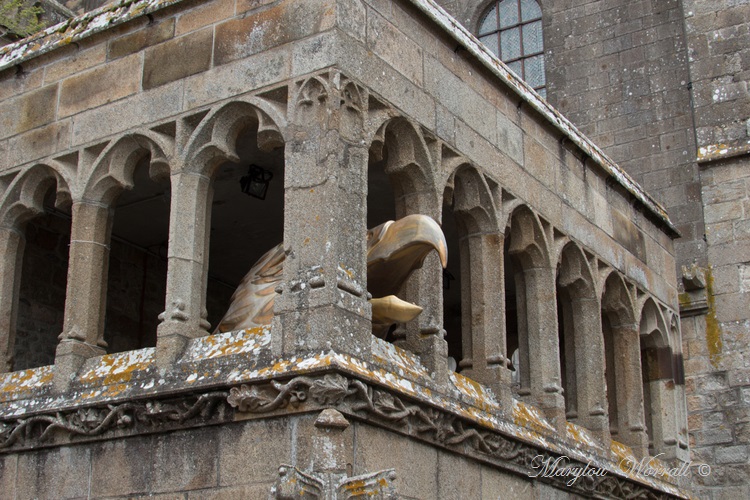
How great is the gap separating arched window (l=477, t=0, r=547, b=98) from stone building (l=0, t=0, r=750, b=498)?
13.2ft

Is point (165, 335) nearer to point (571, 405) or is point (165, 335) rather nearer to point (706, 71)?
point (571, 405)

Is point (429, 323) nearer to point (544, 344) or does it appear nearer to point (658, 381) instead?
point (544, 344)

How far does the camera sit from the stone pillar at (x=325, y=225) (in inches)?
247

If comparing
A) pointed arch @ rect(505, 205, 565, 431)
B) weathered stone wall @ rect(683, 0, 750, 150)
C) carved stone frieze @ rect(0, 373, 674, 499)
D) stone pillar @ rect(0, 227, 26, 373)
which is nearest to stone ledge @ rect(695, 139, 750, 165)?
weathered stone wall @ rect(683, 0, 750, 150)

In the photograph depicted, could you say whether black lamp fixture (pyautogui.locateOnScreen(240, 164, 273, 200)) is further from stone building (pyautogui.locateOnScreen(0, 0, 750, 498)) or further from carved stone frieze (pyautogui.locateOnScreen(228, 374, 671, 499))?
carved stone frieze (pyautogui.locateOnScreen(228, 374, 671, 499))

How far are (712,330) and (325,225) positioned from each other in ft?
20.7

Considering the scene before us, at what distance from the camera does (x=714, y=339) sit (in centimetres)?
1155

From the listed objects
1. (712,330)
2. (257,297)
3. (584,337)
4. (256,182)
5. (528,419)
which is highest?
(256,182)

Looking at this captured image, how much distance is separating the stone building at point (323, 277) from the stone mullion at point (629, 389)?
0.02 metres

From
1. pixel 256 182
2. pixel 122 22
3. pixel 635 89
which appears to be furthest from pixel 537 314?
pixel 635 89

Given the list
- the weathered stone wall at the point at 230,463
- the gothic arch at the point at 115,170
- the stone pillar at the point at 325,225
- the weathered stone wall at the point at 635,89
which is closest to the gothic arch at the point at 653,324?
the weathered stone wall at the point at 635,89

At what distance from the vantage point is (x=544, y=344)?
8805 mm

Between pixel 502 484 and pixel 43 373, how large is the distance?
118 inches

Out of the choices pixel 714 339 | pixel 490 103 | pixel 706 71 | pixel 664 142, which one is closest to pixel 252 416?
pixel 490 103
